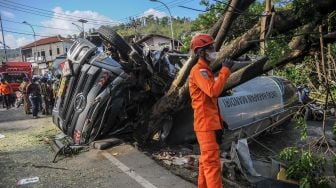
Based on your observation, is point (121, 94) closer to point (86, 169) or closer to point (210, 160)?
point (86, 169)

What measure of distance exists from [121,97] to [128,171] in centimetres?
211

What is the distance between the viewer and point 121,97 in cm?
819

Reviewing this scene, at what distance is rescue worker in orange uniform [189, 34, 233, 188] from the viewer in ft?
15.1

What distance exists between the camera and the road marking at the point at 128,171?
5.74m

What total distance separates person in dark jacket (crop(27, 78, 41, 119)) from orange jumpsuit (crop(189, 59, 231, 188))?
11852mm

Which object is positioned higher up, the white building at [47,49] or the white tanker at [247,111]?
the white building at [47,49]

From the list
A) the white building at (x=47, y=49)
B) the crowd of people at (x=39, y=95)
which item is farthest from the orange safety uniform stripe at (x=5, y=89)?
the white building at (x=47, y=49)

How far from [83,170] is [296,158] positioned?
3128 mm

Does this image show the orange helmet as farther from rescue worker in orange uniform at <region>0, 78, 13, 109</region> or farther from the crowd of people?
rescue worker in orange uniform at <region>0, 78, 13, 109</region>

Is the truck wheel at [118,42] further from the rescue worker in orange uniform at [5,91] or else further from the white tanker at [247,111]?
the rescue worker in orange uniform at [5,91]

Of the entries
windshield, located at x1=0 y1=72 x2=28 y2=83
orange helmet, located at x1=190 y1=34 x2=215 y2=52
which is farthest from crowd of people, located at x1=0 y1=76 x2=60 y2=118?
windshield, located at x1=0 y1=72 x2=28 y2=83

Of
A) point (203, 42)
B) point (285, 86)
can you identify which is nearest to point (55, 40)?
point (285, 86)

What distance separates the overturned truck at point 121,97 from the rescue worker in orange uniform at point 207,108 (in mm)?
Result: 3106

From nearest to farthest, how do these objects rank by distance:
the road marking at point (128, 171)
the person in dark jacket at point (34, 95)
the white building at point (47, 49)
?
the road marking at point (128, 171)
the person in dark jacket at point (34, 95)
the white building at point (47, 49)
